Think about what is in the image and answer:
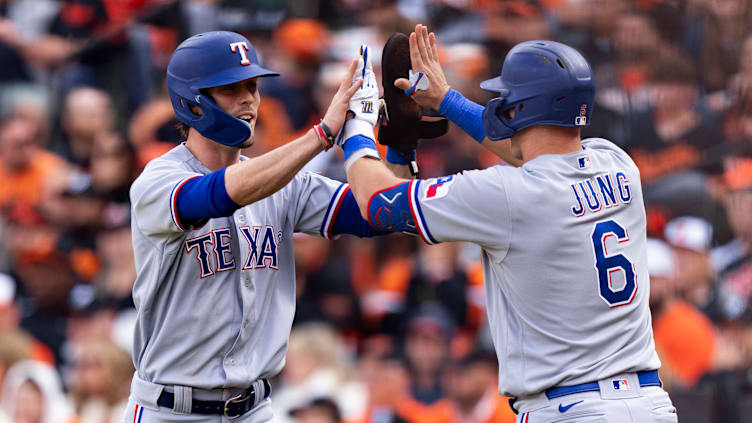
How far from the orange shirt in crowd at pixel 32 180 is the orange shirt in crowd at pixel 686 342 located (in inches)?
155

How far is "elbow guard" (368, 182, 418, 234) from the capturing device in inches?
123

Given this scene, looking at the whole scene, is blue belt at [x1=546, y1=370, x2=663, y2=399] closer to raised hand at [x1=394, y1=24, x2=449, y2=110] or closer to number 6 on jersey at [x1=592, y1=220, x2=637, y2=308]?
number 6 on jersey at [x1=592, y1=220, x2=637, y2=308]

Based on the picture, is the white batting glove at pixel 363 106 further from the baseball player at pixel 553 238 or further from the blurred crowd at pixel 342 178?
the blurred crowd at pixel 342 178

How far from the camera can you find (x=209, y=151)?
11.4 feet

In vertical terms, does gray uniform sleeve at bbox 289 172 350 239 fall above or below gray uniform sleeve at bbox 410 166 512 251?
below

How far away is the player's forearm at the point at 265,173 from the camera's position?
10.0ft

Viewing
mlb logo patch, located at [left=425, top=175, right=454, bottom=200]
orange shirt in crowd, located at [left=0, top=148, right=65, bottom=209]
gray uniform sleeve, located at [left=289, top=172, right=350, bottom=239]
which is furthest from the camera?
orange shirt in crowd, located at [left=0, top=148, right=65, bottom=209]

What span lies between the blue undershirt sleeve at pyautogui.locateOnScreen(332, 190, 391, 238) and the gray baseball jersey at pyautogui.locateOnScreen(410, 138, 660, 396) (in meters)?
0.54

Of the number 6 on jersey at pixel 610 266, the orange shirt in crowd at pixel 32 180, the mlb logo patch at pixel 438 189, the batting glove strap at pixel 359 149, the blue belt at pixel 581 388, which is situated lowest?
the orange shirt in crowd at pixel 32 180

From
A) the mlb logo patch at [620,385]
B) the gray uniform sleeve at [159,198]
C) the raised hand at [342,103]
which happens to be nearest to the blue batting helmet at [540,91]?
the raised hand at [342,103]

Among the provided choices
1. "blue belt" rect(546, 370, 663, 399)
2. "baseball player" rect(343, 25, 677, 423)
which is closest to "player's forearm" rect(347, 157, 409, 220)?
"baseball player" rect(343, 25, 677, 423)

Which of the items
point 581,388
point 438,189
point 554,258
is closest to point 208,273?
point 438,189

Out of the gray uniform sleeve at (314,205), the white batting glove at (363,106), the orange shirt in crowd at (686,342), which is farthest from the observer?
the orange shirt in crowd at (686,342)

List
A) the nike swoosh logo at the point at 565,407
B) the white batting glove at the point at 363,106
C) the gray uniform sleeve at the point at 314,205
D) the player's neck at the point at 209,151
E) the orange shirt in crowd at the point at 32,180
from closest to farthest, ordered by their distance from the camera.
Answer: the nike swoosh logo at the point at 565,407
the white batting glove at the point at 363,106
the player's neck at the point at 209,151
the gray uniform sleeve at the point at 314,205
the orange shirt in crowd at the point at 32,180
